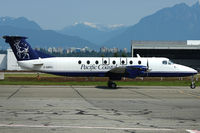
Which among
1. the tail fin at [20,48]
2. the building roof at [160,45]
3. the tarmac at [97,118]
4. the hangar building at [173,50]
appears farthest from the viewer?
the hangar building at [173,50]

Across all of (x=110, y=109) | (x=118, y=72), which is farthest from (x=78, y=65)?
(x=110, y=109)

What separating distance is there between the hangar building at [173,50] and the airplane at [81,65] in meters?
50.5

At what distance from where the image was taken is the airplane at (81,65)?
28.6m

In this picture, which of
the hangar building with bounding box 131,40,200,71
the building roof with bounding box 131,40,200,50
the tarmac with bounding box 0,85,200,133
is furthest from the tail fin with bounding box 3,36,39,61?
the building roof with bounding box 131,40,200,50

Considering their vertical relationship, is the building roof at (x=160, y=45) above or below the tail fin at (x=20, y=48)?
above

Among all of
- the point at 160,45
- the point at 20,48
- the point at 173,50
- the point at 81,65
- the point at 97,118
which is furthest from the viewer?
the point at 173,50

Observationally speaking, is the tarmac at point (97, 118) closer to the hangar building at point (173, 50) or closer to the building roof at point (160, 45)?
the building roof at point (160, 45)

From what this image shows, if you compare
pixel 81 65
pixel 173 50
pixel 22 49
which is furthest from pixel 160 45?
pixel 22 49

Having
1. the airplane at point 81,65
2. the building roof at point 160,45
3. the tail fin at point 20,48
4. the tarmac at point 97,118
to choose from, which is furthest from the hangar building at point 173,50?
the tarmac at point 97,118

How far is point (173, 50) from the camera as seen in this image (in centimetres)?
9475

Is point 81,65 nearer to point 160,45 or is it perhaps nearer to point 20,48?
point 20,48

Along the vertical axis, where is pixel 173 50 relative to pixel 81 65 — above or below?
above

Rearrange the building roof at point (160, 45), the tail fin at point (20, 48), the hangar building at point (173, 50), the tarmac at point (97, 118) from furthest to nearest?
the hangar building at point (173, 50) < the building roof at point (160, 45) < the tail fin at point (20, 48) < the tarmac at point (97, 118)

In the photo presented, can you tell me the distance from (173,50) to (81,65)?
2759 inches
